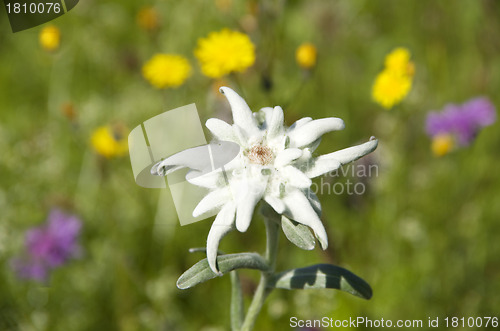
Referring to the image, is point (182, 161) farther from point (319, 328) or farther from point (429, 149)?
point (429, 149)

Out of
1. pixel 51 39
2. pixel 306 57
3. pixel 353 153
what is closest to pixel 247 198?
pixel 353 153

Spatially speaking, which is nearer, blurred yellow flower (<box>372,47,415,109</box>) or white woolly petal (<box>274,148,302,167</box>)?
white woolly petal (<box>274,148,302,167</box>)

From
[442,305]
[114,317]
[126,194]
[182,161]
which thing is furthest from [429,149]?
[182,161]

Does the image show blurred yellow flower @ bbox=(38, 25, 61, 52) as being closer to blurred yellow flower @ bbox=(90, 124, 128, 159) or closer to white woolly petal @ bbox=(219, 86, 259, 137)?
blurred yellow flower @ bbox=(90, 124, 128, 159)

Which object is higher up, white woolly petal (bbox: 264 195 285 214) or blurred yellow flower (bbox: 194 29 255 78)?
blurred yellow flower (bbox: 194 29 255 78)

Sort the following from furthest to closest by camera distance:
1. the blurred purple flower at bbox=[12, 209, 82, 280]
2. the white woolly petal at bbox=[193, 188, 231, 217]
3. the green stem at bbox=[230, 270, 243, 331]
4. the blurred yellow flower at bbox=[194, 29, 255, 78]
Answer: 1. the blurred yellow flower at bbox=[194, 29, 255, 78]
2. the blurred purple flower at bbox=[12, 209, 82, 280]
3. the green stem at bbox=[230, 270, 243, 331]
4. the white woolly petal at bbox=[193, 188, 231, 217]

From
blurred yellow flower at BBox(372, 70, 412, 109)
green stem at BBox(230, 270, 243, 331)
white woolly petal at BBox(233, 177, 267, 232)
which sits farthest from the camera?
blurred yellow flower at BBox(372, 70, 412, 109)

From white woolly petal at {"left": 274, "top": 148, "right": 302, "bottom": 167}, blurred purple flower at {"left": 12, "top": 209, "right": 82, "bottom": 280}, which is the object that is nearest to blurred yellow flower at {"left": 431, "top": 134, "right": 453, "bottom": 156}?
white woolly petal at {"left": 274, "top": 148, "right": 302, "bottom": 167}

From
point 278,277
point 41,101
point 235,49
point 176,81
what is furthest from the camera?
point 41,101
